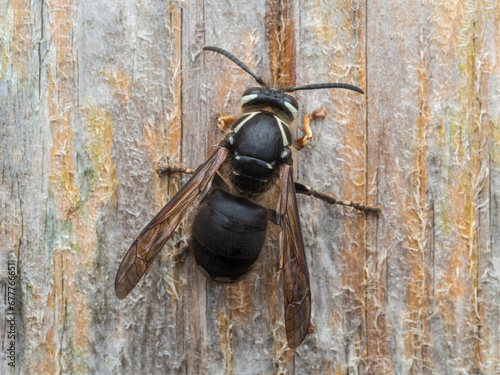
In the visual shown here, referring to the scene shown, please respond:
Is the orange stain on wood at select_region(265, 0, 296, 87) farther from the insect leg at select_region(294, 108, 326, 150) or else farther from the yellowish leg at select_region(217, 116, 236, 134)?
the yellowish leg at select_region(217, 116, 236, 134)

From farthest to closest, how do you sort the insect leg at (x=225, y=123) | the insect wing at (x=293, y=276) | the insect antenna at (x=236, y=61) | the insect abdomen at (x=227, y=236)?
the insect leg at (x=225, y=123) < the insect antenna at (x=236, y=61) < the insect abdomen at (x=227, y=236) < the insect wing at (x=293, y=276)

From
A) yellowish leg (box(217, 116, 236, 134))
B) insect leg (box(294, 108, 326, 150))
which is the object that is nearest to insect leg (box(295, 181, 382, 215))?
insect leg (box(294, 108, 326, 150))

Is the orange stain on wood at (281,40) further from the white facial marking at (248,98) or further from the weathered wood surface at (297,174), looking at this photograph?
the white facial marking at (248,98)

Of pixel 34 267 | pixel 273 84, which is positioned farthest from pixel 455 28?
pixel 34 267

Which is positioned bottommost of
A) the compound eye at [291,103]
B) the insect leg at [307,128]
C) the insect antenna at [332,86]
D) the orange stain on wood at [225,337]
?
the orange stain on wood at [225,337]

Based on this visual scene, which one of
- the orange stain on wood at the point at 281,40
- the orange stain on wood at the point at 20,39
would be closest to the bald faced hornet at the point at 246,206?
the orange stain on wood at the point at 281,40

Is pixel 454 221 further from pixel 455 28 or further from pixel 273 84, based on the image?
pixel 273 84
